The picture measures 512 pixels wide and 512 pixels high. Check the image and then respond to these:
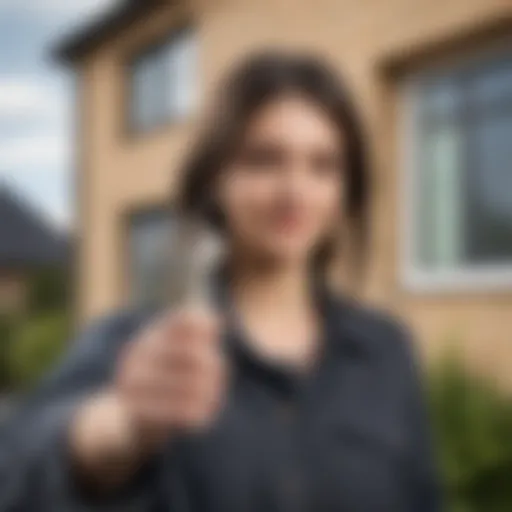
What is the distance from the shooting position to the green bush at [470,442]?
0.64 metres

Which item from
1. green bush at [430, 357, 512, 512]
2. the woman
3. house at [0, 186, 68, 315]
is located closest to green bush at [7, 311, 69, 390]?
house at [0, 186, 68, 315]

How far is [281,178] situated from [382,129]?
379 millimetres

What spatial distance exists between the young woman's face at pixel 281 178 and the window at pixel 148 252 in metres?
0.03

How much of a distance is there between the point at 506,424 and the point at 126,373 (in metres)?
0.50

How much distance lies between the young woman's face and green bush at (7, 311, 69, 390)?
0.13m

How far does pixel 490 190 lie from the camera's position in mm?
1045

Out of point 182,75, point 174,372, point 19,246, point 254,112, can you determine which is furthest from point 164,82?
point 174,372

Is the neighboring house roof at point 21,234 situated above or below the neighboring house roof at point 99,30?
below

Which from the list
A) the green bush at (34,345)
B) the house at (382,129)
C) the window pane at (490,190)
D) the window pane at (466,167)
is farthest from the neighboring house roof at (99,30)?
the window pane at (490,190)

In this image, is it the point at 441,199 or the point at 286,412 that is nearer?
the point at 286,412

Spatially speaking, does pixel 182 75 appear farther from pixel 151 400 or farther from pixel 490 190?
pixel 490 190

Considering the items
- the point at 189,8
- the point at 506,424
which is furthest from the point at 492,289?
the point at 189,8

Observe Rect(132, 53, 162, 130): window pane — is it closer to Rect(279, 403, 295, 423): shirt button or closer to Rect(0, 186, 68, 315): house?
Rect(0, 186, 68, 315): house

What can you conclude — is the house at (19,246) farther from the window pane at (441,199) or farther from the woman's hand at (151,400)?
the window pane at (441,199)
